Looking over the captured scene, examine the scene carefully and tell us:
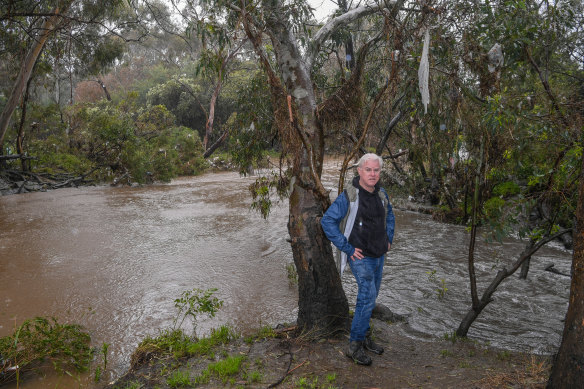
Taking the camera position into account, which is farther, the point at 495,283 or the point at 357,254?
the point at 495,283

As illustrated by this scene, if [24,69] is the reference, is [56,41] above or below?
above

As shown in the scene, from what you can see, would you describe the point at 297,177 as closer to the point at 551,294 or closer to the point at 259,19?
the point at 259,19

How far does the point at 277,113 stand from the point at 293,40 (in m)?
0.97

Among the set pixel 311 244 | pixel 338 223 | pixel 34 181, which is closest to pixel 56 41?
pixel 34 181

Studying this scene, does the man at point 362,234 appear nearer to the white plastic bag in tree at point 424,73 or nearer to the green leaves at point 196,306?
the white plastic bag in tree at point 424,73

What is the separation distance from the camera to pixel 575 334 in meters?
2.38

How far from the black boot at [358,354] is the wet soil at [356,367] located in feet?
0.14

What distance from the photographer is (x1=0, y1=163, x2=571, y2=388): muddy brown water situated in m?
5.05

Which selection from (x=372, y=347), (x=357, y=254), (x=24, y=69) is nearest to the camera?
(x=357, y=254)

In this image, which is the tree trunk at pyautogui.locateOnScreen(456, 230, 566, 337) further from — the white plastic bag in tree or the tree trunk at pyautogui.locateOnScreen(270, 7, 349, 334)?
the white plastic bag in tree

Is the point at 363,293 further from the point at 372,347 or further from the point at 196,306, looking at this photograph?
the point at 196,306

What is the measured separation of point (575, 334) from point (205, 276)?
216 inches

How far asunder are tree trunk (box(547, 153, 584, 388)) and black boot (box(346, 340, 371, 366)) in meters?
1.29

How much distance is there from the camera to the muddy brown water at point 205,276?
5047 millimetres
